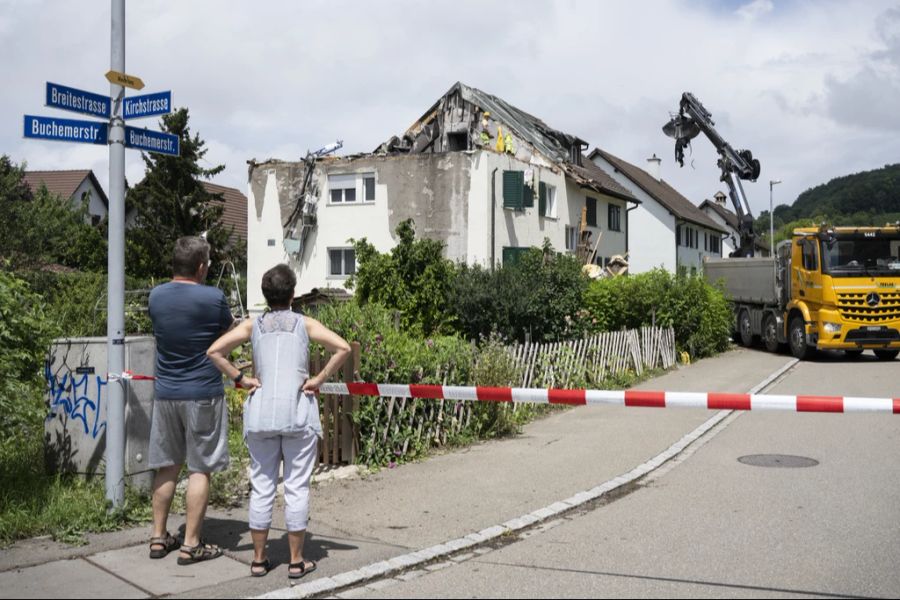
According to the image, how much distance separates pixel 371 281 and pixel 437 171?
8155 mm

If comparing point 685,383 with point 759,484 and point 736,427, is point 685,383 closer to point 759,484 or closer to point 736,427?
point 736,427

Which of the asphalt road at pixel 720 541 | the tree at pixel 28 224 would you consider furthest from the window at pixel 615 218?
the asphalt road at pixel 720 541

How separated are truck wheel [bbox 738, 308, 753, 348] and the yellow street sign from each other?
77.3ft

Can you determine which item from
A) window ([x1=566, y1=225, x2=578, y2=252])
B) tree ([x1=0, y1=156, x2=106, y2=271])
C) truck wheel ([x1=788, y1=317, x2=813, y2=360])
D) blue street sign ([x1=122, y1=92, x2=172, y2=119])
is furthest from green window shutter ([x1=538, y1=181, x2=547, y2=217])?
blue street sign ([x1=122, y1=92, x2=172, y2=119])

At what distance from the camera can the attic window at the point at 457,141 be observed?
117 feet

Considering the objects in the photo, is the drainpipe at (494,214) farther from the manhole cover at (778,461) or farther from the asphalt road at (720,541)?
the manhole cover at (778,461)

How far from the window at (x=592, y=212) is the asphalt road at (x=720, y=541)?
2815 centimetres

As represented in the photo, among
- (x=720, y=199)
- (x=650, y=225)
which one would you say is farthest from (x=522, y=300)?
(x=720, y=199)

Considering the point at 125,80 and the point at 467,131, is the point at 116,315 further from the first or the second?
the point at 467,131

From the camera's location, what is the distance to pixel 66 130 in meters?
6.39

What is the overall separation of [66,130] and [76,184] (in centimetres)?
5014

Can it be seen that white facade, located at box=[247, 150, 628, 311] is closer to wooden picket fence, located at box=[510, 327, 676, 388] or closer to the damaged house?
the damaged house

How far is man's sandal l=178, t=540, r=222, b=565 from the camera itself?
5.44m

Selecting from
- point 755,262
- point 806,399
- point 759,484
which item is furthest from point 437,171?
point 806,399
